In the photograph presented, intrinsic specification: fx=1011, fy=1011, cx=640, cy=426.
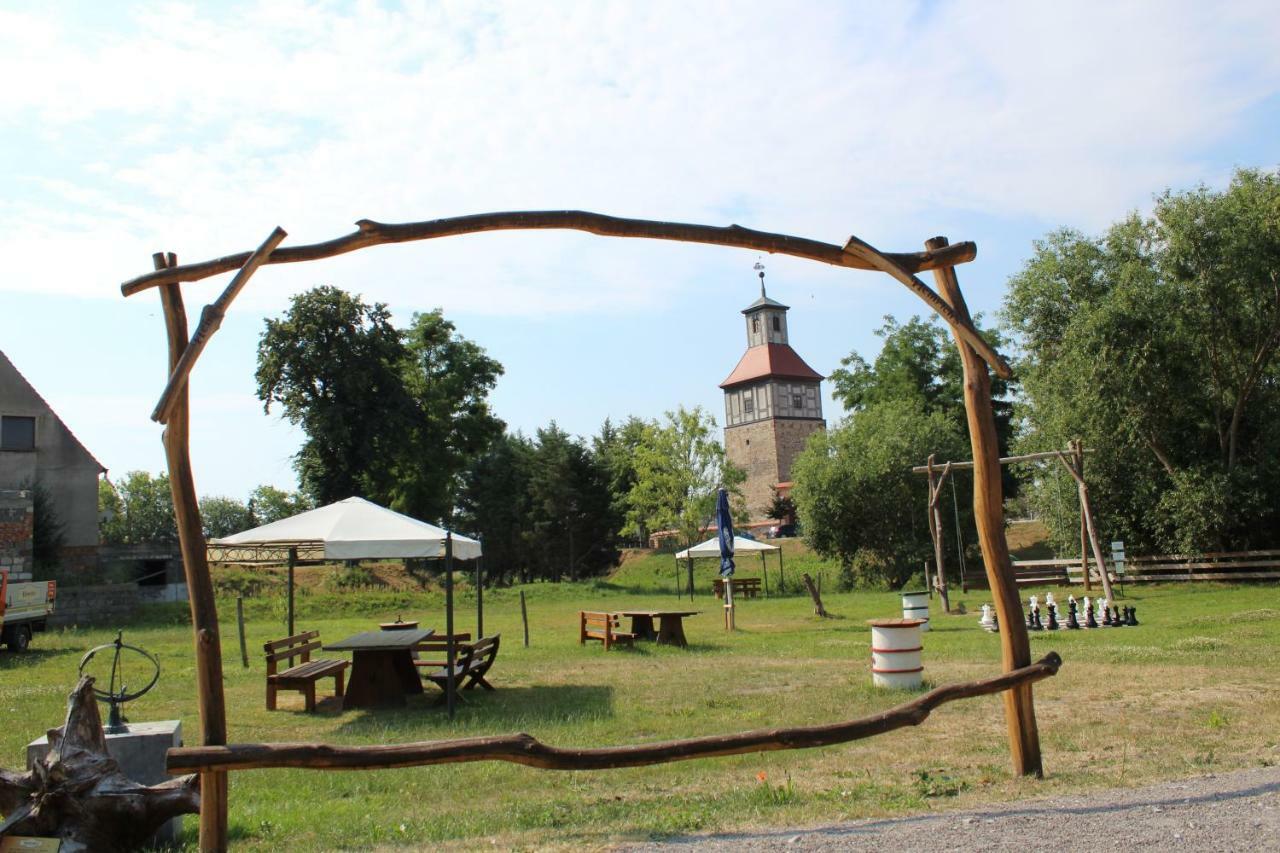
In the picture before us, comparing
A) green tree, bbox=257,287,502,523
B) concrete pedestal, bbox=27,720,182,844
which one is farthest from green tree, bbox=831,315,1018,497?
concrete pedestal, bbox=27,720,182,844

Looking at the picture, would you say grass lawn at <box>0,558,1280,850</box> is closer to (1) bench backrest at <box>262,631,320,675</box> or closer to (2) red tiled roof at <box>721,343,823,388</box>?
(1) bench backrest at <box>262,631,320,675</box>

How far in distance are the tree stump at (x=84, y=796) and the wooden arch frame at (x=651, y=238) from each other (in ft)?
1.03

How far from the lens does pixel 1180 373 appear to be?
94.0ft

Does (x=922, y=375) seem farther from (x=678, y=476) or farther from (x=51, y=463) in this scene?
(x=51, y=463)

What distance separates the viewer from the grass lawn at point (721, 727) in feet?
18.7

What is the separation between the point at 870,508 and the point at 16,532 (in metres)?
27.2

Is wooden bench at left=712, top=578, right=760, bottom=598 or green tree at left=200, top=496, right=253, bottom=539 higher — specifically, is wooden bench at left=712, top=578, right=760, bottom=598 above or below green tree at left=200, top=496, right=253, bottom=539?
below

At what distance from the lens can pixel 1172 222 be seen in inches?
1097

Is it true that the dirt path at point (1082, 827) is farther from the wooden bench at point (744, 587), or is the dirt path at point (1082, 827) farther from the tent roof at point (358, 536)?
the wooden bench at point (744, 587)

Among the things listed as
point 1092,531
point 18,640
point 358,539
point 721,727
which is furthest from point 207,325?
point 1092,531

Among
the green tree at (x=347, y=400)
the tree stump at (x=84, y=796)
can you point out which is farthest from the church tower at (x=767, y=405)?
the tree stump at (x=84, y=796)

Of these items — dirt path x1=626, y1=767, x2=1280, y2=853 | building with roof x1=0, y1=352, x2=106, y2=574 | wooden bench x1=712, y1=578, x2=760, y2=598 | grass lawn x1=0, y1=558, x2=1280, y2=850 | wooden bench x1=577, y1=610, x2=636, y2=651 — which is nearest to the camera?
dirt path x1=626, y1=767, x2=1280, y2=853

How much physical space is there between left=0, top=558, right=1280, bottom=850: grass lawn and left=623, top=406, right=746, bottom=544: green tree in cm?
3800

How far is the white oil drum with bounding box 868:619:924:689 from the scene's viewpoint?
10.5m
